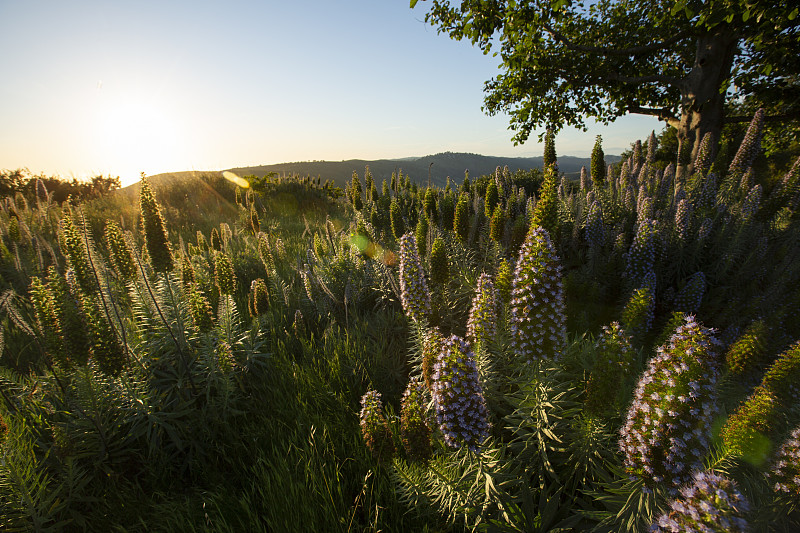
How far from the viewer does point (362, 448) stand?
8.62ft

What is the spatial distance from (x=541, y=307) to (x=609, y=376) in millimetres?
595

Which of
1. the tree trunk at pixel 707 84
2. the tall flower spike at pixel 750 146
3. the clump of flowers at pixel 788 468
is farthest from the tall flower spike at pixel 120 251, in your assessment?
the tree trunk at pixel 707 84

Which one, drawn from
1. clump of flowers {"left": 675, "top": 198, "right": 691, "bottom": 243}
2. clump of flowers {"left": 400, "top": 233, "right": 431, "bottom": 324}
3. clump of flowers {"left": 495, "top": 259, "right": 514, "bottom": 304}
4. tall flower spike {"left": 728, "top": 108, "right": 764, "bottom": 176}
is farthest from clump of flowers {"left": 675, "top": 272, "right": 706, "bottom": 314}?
tall flower spike {"left": 728, "top": 108, "right": 764, "bottom": 176}

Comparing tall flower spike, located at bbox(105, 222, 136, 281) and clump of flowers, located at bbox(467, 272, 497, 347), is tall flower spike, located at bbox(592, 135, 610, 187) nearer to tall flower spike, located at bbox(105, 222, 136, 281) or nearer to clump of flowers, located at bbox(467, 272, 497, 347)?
clump of flowers, located at bbox(467, 272, 497, 347)

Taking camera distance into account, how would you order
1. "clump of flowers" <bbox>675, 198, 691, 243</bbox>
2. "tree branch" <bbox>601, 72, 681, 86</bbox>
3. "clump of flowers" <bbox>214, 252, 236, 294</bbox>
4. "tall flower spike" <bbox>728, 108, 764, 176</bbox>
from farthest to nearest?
"tree branch" <bbox>601, 72, 681, 86</bbox>
"tall flower spike" <bbox>728, 108, 764, 176</bbox>
"clump of flowers" <bbox>675, 198, 691, 243</bbox>
"clump of flowers" <bbox>214, 252, 236, 294</bbox>

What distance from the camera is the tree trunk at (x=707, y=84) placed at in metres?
9.85

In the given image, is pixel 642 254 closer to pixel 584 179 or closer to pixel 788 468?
pixel 788 468

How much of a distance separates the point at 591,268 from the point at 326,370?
13.4 feet

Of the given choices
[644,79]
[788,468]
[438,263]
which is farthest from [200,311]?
[644,79]

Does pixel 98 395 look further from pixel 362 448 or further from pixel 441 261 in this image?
pixel 441 261

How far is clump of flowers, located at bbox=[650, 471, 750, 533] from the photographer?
3.64 feet

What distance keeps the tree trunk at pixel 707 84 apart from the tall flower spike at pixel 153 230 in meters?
13.1

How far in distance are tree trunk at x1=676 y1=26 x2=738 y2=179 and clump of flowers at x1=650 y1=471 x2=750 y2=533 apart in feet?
39.8

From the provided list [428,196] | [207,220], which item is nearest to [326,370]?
[428,196]
